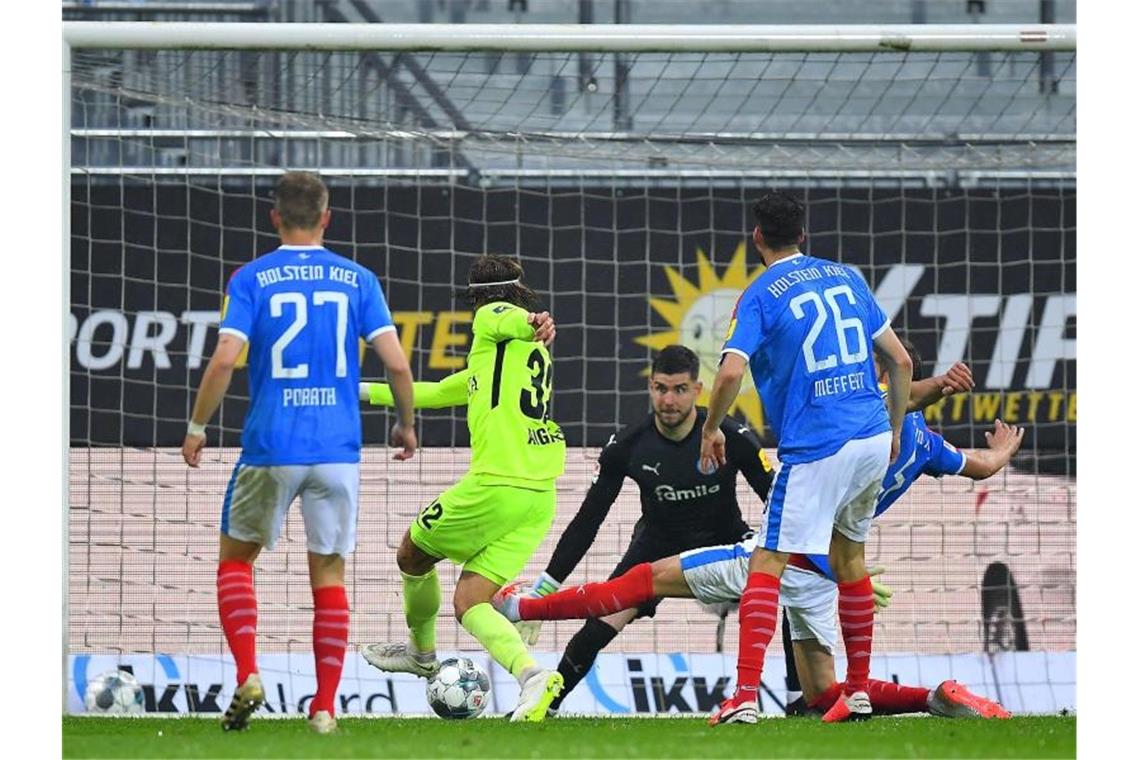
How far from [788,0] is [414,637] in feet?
23.6

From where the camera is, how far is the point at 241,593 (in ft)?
19.6

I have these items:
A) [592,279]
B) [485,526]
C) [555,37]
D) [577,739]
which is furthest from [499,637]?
[592,279]

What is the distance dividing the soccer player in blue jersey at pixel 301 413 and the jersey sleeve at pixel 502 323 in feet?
3.70

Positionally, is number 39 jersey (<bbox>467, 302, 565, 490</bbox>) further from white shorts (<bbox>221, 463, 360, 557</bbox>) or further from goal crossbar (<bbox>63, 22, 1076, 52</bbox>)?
goal crossbar (<bbox>63, 22, 1076, 52</bbox>)

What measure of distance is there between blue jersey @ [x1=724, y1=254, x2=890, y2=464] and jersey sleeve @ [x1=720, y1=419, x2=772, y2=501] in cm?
109

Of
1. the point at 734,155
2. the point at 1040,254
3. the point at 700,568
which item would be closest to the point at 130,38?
the point at 700,568

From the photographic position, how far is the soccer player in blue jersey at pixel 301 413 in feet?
19.0

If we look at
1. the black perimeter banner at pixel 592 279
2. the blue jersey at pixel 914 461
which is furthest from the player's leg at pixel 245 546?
the black perimeter banner at pixel 592 279

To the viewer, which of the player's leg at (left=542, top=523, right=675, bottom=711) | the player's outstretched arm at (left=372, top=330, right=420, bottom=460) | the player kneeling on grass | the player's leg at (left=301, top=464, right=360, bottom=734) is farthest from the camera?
the player's leg at (left=542, top=523, right=675, bottom=711)

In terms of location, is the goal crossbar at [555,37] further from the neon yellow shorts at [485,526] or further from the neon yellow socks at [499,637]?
the neon yellow socks at [499,637]

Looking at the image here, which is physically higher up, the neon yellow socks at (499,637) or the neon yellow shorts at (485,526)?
the neon yellow shorts at (485,526)

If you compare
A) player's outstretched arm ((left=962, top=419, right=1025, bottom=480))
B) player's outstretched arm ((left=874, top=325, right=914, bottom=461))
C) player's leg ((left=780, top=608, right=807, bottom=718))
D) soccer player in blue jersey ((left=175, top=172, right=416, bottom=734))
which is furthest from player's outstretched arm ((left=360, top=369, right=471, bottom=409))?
player's outstretched arm ((left=962, top=419, right=1025, bottom=480))

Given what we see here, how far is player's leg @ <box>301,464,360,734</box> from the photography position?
5895mm

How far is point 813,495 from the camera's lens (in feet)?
20.7
